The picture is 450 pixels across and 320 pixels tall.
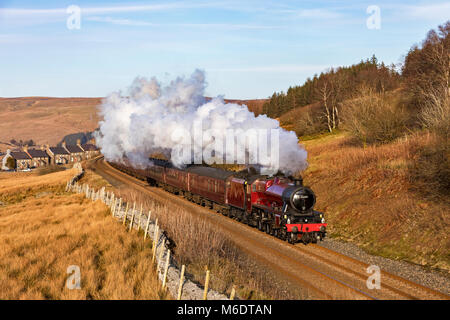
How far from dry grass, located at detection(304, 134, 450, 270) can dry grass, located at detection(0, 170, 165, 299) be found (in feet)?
35.3

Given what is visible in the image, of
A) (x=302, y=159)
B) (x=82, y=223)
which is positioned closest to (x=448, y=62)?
(x=302, y=159)

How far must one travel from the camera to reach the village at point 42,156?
388 feet

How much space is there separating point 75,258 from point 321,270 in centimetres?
981

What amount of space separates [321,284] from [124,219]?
12667mm

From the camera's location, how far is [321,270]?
49.0ft

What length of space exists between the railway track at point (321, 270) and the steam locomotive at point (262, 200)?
2.25 ft

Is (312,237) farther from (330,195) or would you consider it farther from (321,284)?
(330,195)

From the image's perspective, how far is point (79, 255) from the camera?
1639cm

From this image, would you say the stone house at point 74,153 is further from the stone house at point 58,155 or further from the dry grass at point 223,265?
the dry grass at point 223,265

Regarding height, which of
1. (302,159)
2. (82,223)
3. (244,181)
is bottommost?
(82,223)

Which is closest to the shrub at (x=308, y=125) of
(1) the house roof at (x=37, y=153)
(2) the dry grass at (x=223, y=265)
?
(2) the dry grass at (x=223, y=265)

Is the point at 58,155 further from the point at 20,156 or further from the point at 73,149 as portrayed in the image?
the point at 20,156

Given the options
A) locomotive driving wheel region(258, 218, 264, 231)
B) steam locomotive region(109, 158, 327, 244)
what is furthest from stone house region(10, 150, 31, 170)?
locomotive driving wheel region(258, 218, 264, 231)

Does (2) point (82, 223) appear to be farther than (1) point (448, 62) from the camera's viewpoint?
No
